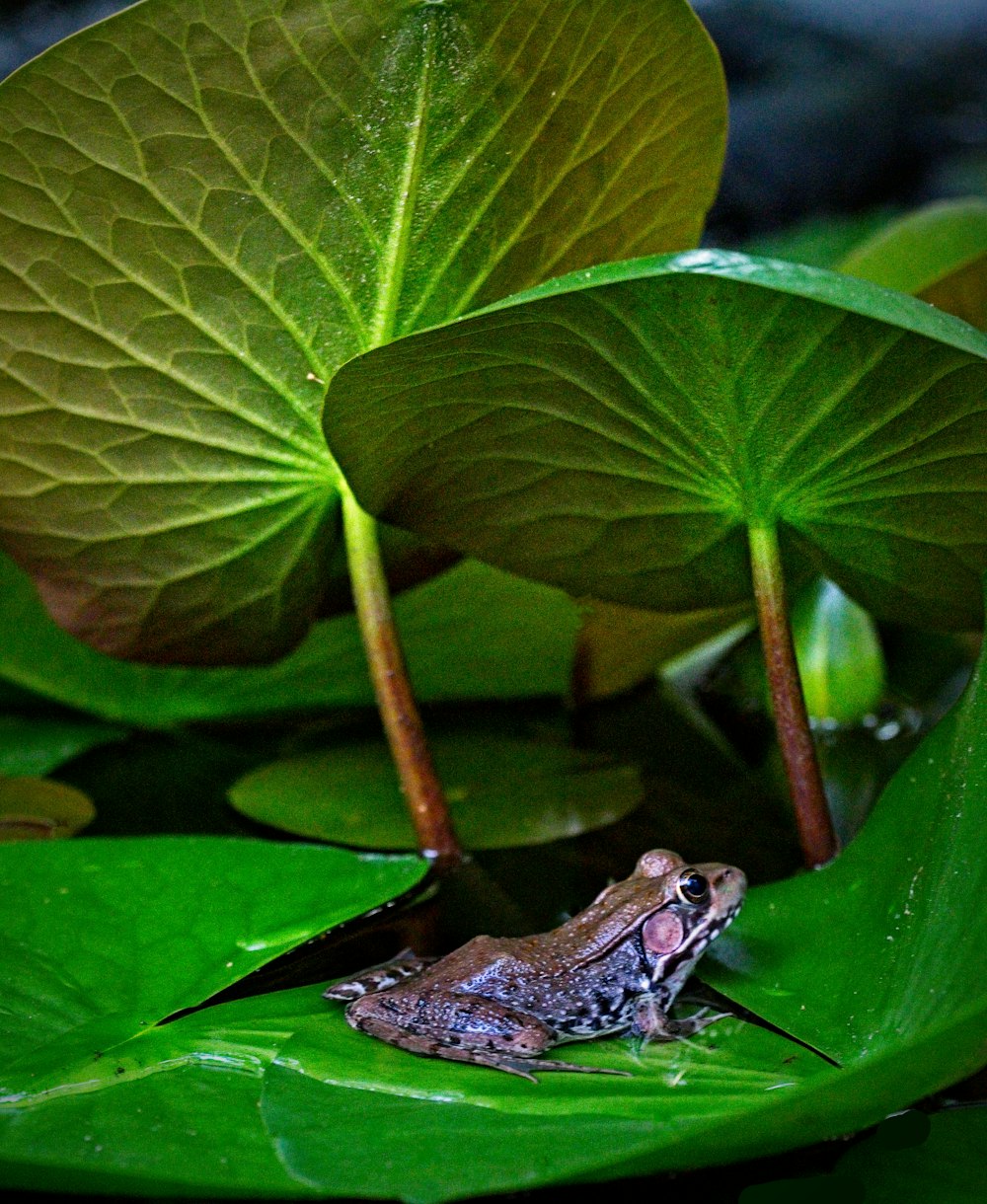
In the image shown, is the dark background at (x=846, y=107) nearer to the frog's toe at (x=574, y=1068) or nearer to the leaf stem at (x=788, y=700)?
the leaf stem at (x=788, y=700)

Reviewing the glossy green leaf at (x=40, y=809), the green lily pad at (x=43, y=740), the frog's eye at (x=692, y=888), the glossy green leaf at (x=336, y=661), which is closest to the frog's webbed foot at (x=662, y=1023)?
the frog's eye at (x=692, y=888)

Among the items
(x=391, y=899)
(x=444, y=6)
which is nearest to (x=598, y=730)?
(x=391, y=899)

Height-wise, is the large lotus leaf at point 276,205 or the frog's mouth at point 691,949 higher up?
the large lotus leaf at point 276,205

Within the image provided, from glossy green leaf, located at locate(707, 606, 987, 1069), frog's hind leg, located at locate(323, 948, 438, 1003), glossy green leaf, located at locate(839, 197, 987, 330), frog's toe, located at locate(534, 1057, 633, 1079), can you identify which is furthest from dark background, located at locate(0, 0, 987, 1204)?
frog's toe, located at locate(534, 1057, 633, 1079)

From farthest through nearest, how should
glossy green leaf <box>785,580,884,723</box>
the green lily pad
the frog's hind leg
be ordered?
glossy green leaf <box>785,580,884,723</box>, the green lily pad, the frog's hind leg

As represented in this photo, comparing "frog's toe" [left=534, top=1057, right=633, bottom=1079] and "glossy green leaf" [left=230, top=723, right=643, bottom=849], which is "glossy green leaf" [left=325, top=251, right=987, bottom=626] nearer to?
"glossy green leaf" [left=230, top=723, right=643, bottom=849]

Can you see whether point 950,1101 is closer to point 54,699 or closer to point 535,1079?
point 535,1079

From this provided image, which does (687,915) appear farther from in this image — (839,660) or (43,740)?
(43,740)
